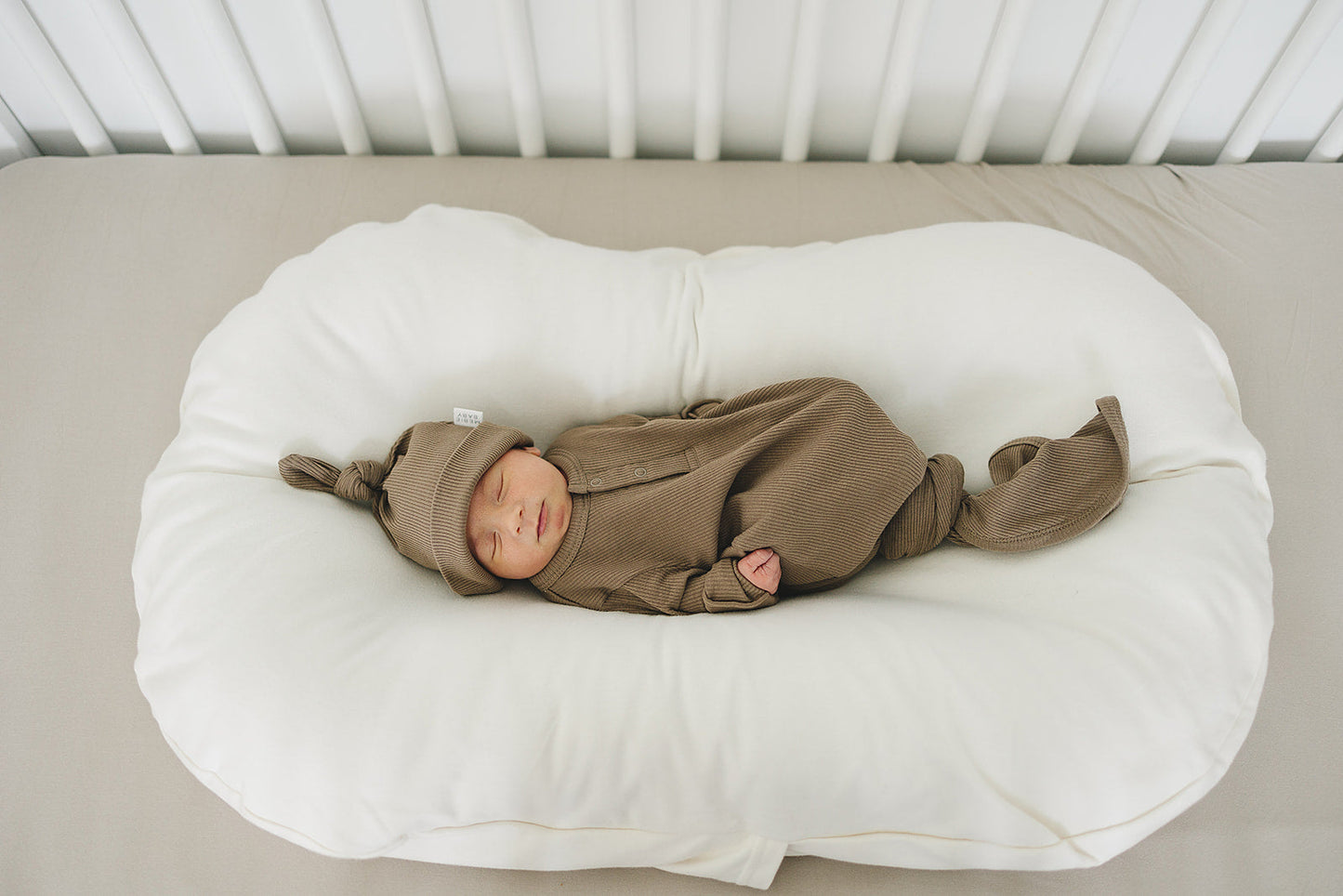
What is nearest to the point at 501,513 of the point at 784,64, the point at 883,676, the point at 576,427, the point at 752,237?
the point at 576,427

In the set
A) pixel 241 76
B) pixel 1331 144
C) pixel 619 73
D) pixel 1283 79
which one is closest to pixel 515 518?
pixel 619 73

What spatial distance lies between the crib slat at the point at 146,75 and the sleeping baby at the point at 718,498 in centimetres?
82

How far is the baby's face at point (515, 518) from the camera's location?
91cm

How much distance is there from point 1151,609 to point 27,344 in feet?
5.18

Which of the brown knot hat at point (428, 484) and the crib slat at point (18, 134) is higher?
the crib slat at point (18, 134)

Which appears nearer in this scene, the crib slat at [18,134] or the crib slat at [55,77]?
the crib slat at [55,77]

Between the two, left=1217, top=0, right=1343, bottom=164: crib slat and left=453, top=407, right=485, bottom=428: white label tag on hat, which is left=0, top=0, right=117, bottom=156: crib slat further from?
left=1217, top=0, right=1343, bottom=164: crib slat

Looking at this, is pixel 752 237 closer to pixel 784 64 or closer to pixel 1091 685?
pixel 784 64

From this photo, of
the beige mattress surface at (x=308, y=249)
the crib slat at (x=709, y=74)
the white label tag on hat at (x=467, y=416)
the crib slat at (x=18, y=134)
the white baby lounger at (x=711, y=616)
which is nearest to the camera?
the white baby lounger at (x=711, y=616)

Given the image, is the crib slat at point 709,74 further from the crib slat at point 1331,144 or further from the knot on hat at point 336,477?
the crib slat at point 1331,144

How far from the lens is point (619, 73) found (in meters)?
1.19

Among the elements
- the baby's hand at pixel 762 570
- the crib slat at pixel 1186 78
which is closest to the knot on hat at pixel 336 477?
the baby's hand at pixel 762 570

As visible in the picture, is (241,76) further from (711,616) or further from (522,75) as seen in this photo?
(711,616)

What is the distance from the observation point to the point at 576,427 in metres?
1.06
